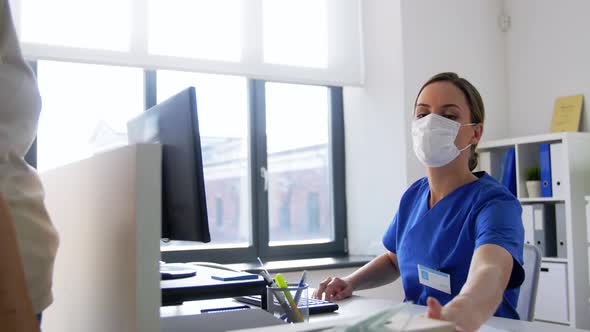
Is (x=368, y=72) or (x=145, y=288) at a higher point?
(x=368, y=72)

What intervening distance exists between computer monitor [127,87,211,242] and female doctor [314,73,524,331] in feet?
1.73

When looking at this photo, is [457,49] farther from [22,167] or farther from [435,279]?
[22,167]

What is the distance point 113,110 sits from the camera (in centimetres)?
304

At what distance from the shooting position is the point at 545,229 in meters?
3.11

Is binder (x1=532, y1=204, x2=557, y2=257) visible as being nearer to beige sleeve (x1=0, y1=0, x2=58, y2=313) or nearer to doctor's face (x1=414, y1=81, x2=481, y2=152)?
doctor's face (x1=414, y1=81, x2=481, y2=152)

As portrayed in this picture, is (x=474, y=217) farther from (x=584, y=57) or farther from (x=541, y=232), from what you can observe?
(x=584, y=57)

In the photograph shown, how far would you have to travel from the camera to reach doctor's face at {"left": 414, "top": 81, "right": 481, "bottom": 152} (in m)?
1.72

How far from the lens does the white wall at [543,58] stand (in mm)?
3373

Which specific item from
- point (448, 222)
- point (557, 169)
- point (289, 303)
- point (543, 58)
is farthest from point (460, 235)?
point (543, 58)

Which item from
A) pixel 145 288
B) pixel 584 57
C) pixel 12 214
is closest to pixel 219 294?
pixel 145 288

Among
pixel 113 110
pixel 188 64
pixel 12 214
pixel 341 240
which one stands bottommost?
pixel 341 240

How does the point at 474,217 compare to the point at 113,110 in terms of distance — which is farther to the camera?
the point at 113,110

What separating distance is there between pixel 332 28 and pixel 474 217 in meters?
2.24

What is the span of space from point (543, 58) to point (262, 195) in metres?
1.86
